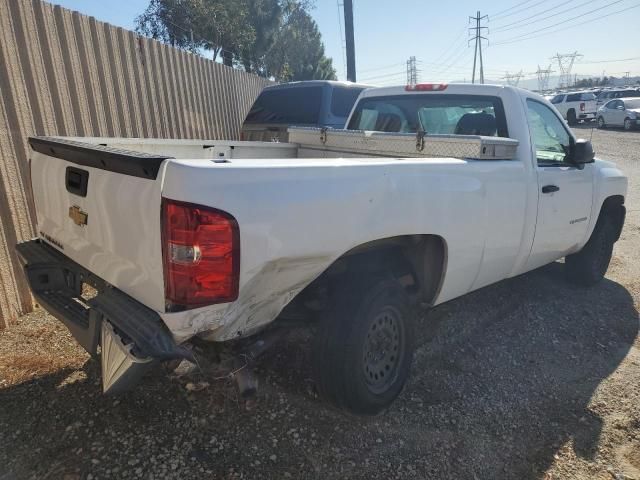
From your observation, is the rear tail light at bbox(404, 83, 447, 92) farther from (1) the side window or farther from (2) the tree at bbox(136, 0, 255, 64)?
(2) the tree at bbox(136, 0, 255, 64)

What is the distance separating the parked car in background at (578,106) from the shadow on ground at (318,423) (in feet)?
95.2

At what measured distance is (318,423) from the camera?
2922mm

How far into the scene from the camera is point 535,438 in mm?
2857

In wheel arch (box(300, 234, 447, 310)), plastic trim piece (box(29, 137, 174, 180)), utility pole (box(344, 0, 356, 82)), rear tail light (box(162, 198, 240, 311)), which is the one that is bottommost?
wheel arch (box(300, 234, 447, 310))

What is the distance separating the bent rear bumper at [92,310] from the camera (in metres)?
2.02

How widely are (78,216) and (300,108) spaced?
5.53m

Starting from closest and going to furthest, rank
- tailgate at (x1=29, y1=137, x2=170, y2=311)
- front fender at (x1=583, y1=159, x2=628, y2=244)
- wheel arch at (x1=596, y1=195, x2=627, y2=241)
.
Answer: tailgate at (x1=29, y1=137, x2=170, y2=311), front fender at (x1=583, y1=159, x2=628, y2=244), wheel arch at (x1=596, y1=195, x2=627, y2=241)

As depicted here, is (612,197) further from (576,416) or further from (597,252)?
(576,416)

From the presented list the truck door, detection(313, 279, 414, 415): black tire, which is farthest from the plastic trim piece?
the truck door

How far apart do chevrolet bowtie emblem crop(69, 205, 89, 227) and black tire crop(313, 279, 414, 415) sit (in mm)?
1381

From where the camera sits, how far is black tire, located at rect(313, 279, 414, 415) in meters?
2.65

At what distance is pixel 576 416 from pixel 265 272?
2.29 metres

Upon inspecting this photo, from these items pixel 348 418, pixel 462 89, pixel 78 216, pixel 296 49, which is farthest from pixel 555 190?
pixel 296 49

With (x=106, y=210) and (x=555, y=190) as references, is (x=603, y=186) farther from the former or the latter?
(x=106, y=210)
